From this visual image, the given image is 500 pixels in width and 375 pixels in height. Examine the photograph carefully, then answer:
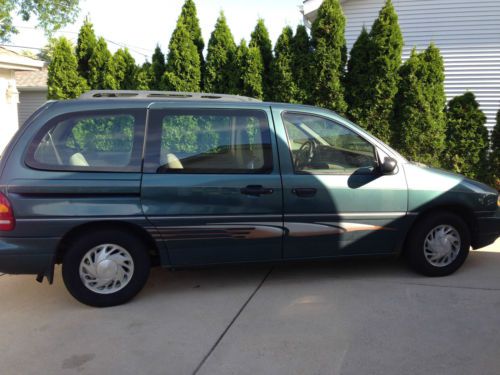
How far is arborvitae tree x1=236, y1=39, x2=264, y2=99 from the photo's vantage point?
Answer: 7898 millimetres

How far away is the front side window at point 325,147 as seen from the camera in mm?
4109

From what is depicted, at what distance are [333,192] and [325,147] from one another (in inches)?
17.3

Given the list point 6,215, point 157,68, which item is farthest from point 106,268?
point 157,68

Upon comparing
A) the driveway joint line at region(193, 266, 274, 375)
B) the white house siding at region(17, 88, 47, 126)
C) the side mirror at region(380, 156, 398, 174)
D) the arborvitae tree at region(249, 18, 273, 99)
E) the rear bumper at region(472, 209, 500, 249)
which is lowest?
the driveway joint line at region(193, 266, 274, 375)

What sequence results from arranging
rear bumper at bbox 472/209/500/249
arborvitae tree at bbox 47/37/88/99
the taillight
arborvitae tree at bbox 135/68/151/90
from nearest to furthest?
the taillight, rear bumper at bbox 472/209/500/249, arborvitae tree at bbox 47/37/88/99, arborvitae tree at bbox 135/68/151/90

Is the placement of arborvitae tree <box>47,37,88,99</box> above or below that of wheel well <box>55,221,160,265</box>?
above

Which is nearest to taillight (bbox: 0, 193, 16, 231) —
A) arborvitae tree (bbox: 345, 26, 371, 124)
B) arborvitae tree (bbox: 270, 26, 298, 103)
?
arborvitae tree (bbox: 270, 26, 298, 103)

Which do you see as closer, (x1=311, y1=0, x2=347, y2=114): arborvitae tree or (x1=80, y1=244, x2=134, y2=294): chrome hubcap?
(x1=80, y1=244, x2=134, y2=294): chrome hubcap

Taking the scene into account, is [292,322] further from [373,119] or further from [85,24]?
[85,24]

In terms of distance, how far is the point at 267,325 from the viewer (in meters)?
3.50

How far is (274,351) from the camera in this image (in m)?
3.12

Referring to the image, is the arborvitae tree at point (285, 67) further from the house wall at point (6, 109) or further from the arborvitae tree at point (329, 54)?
the house wall at point (6, 109)

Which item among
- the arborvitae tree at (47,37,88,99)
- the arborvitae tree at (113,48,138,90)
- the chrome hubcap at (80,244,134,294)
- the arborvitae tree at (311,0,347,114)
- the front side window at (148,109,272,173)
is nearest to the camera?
the chrome hubcap at (80,244,134,294)

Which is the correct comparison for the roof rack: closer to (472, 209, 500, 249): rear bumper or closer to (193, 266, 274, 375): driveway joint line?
(193, 266, 274, 375): driveway joint line
